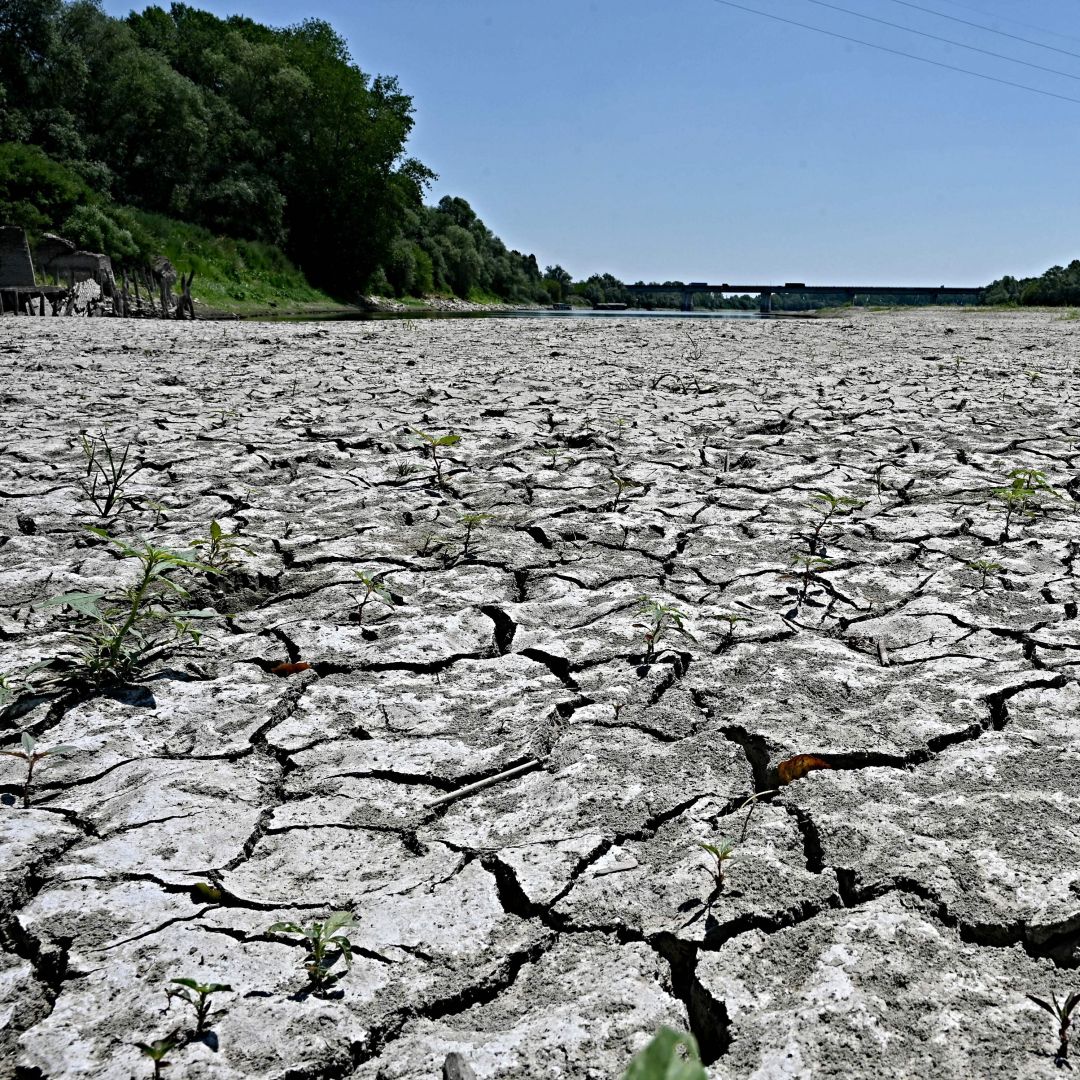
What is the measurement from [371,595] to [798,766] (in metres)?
1.35

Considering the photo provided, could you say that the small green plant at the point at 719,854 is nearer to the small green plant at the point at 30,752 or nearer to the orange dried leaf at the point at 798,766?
the orange dried leaf at the point at 798,766

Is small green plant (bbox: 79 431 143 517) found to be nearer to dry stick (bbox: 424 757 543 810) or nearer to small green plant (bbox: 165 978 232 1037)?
dry stick (bbox: 424 757 543 810)

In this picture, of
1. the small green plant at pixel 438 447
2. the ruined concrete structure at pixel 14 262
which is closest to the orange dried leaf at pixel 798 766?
the small green plant at pixel 438 447

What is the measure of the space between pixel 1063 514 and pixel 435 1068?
3.13 m

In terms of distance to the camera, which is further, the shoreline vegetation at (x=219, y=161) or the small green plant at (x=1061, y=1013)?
the shoreline vegetation at (x=219, y=161)

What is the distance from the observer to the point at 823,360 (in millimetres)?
8383

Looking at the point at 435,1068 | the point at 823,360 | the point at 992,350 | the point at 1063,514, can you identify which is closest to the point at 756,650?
the point at 435,1068

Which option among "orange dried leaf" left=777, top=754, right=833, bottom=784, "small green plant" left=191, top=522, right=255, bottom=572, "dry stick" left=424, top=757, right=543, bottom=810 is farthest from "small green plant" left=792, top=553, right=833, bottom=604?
"small green plant" left=191, top=522, right=255, bottom=572

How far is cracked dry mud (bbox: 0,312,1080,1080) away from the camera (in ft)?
3.64

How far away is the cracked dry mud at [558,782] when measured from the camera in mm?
1110

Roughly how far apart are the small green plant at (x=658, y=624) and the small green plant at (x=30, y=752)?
128 centimetres

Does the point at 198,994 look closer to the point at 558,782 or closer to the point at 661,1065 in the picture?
the point at 558,782

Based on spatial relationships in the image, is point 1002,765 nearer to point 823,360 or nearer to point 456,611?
point 456,611

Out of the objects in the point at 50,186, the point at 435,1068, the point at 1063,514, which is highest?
the point at 50,186
